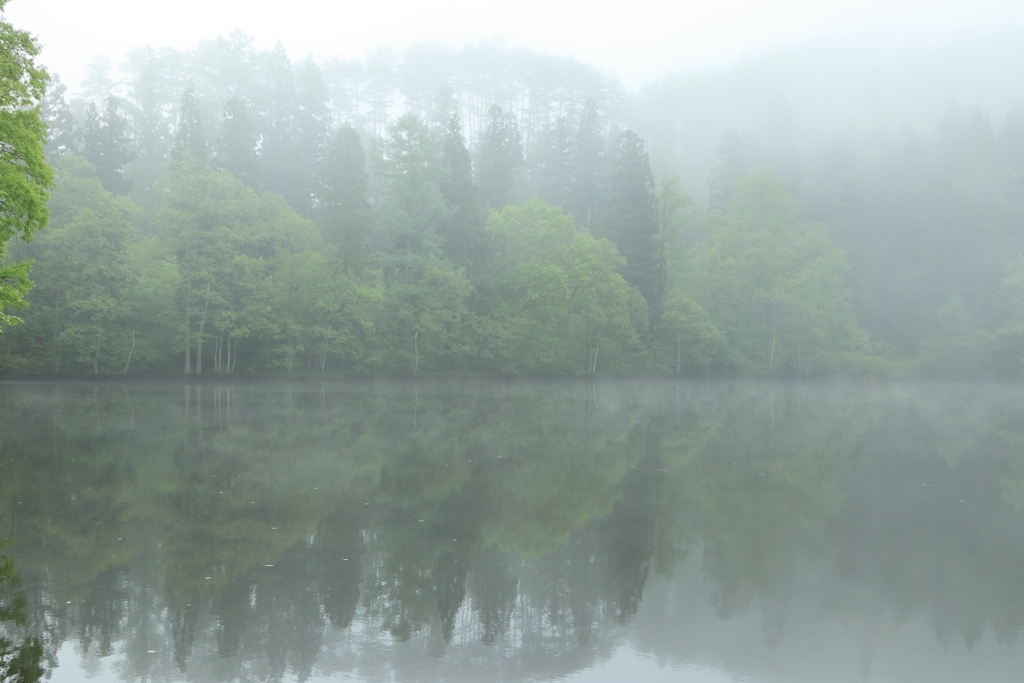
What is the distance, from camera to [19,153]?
1909 centimetres

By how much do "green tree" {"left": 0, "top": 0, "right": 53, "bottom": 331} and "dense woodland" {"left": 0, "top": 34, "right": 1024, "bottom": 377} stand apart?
30.9m

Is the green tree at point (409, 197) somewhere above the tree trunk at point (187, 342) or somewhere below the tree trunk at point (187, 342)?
above

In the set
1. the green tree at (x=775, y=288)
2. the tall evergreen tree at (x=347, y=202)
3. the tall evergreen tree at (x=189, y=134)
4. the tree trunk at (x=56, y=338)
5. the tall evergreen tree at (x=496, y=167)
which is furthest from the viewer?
the tall evergreen tree at (x=496, y=167)

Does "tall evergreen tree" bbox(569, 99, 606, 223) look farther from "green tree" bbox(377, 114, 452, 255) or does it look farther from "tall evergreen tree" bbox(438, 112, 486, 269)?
"green tree" bbox(377, 114, 452, 255)

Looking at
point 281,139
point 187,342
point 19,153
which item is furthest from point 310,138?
point 19,153

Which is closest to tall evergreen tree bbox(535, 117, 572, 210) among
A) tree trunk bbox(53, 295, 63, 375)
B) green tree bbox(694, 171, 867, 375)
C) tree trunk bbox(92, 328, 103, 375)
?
green tree bbox(694, 171, 867, 375)

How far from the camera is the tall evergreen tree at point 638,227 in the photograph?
225 feet

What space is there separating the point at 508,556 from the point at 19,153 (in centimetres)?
1524

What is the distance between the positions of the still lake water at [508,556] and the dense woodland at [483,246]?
1247 inches

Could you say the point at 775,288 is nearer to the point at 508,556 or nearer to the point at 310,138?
the point at 310,138

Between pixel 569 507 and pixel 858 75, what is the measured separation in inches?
5136

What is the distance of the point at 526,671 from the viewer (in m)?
7.70

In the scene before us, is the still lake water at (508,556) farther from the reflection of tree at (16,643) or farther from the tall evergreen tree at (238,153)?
the tall evergreen tree at (238,153)

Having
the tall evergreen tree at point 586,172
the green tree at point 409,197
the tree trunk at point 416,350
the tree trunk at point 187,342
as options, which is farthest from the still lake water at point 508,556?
the tall evergreen tree at point 586,172
